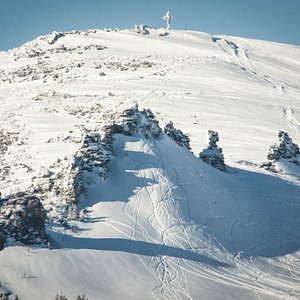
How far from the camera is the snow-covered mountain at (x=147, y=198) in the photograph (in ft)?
53.1

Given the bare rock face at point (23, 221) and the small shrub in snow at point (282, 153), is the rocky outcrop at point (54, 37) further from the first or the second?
the bare rock face at point (23, 221)

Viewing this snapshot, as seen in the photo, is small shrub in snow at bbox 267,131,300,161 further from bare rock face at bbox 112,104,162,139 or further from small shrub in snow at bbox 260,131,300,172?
bare rock face at bbox 112,104,162,139

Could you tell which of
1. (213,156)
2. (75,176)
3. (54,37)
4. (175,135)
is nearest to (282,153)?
(213,156)

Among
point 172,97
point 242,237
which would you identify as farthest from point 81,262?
point 172,97

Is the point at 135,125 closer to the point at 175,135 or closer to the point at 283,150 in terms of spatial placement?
the point at 175,135

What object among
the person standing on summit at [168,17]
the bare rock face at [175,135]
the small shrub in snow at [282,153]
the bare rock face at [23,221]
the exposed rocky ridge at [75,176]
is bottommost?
the bare rock face at [23,221]

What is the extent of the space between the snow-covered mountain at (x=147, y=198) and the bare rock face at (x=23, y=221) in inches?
1.7

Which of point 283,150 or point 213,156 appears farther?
point 283,150

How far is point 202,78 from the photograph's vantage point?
2510 inches

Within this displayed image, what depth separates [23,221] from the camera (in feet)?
54.8

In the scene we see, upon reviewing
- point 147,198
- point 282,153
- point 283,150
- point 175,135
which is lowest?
point 147,198

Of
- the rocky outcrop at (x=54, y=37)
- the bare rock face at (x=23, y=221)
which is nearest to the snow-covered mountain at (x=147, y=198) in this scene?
the bare rock face at (x=23, y=221)

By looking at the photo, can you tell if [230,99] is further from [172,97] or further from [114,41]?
[114,41]

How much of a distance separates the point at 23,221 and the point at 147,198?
722cm
